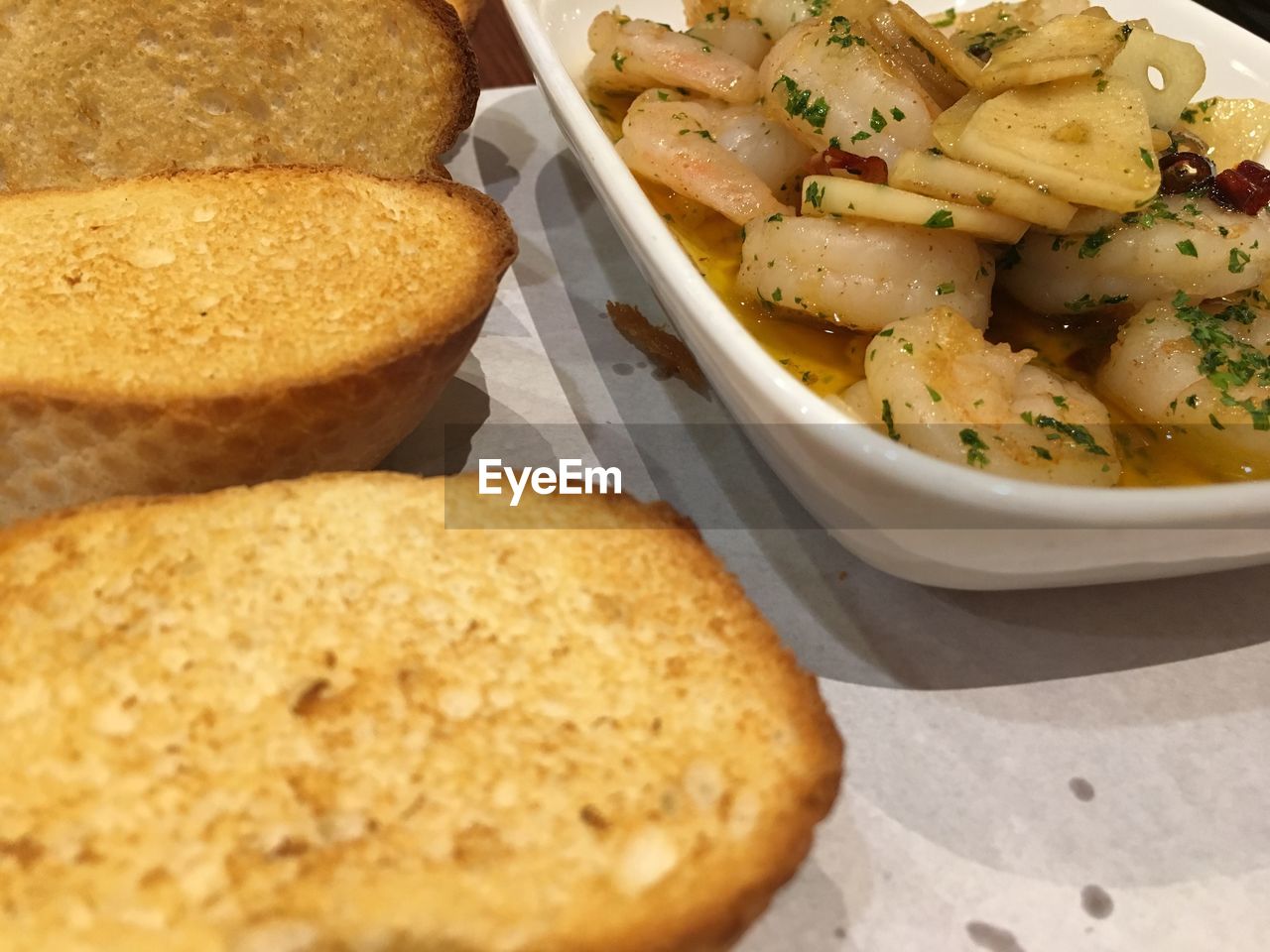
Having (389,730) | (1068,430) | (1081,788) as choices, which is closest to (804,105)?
(1068,430)

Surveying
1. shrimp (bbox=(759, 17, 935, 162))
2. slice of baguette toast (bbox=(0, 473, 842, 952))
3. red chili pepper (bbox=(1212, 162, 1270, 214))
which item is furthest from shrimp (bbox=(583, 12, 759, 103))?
slice of baguette toast (bbox=(0, 473, 842, 952))

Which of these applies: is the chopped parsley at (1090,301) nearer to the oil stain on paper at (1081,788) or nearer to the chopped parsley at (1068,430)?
the chopped parsley at (1068,430)

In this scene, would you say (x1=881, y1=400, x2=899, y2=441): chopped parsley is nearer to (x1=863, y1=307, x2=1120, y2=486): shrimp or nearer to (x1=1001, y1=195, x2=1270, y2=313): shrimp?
(x1=863, y1=307, x2=1120, y2=486): shrimp

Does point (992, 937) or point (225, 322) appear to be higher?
point (225, 322)

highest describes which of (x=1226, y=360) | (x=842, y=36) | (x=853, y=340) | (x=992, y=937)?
(x=842, y=36)

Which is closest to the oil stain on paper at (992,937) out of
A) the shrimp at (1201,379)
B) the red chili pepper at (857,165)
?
the shrimp at (1201,379)

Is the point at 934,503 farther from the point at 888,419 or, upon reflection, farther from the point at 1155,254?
the point at 1155,254
